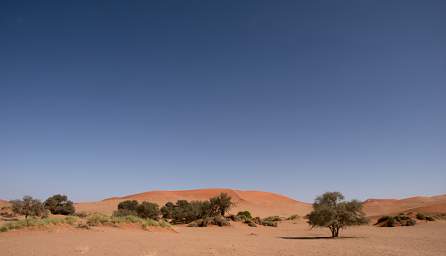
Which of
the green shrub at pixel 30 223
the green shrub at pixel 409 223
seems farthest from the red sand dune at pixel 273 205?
the green shrub at pixel 30 223

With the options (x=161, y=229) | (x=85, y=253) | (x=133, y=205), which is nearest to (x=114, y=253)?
(x=85, y=253)

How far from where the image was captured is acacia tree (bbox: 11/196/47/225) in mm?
37344

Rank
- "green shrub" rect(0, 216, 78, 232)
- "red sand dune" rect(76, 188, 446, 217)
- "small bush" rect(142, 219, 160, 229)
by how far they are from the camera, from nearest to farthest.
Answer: "green shrub" rect(0, 216, 78, 232) < "small bush" rect(142, 219, 160, 229) < "red sand dune" rect(76, 188, 446, 217)

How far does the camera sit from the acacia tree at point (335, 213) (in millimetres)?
25716

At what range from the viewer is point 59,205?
156 feet

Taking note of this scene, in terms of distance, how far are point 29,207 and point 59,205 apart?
10419 millimetres

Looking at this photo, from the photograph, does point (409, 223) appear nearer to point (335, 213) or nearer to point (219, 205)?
point (335, 213)

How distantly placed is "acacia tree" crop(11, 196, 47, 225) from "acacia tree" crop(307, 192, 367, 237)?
29.1 m

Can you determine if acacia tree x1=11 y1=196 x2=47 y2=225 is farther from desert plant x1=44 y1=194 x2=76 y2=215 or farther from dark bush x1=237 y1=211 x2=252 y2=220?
dark bush x1=237 y1=211 x2=252 y2=220

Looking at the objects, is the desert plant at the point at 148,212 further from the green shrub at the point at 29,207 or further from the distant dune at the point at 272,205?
the distant dune at the point at 272,205

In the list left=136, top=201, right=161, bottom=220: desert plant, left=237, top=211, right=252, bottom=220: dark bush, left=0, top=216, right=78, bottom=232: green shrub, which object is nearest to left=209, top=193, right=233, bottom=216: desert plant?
left=237, top=211, right=252, bottom=220: dark bush

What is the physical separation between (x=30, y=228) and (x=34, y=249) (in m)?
7.72

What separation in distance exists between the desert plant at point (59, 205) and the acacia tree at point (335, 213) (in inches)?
1354

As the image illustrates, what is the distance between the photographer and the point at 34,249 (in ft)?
43.2
